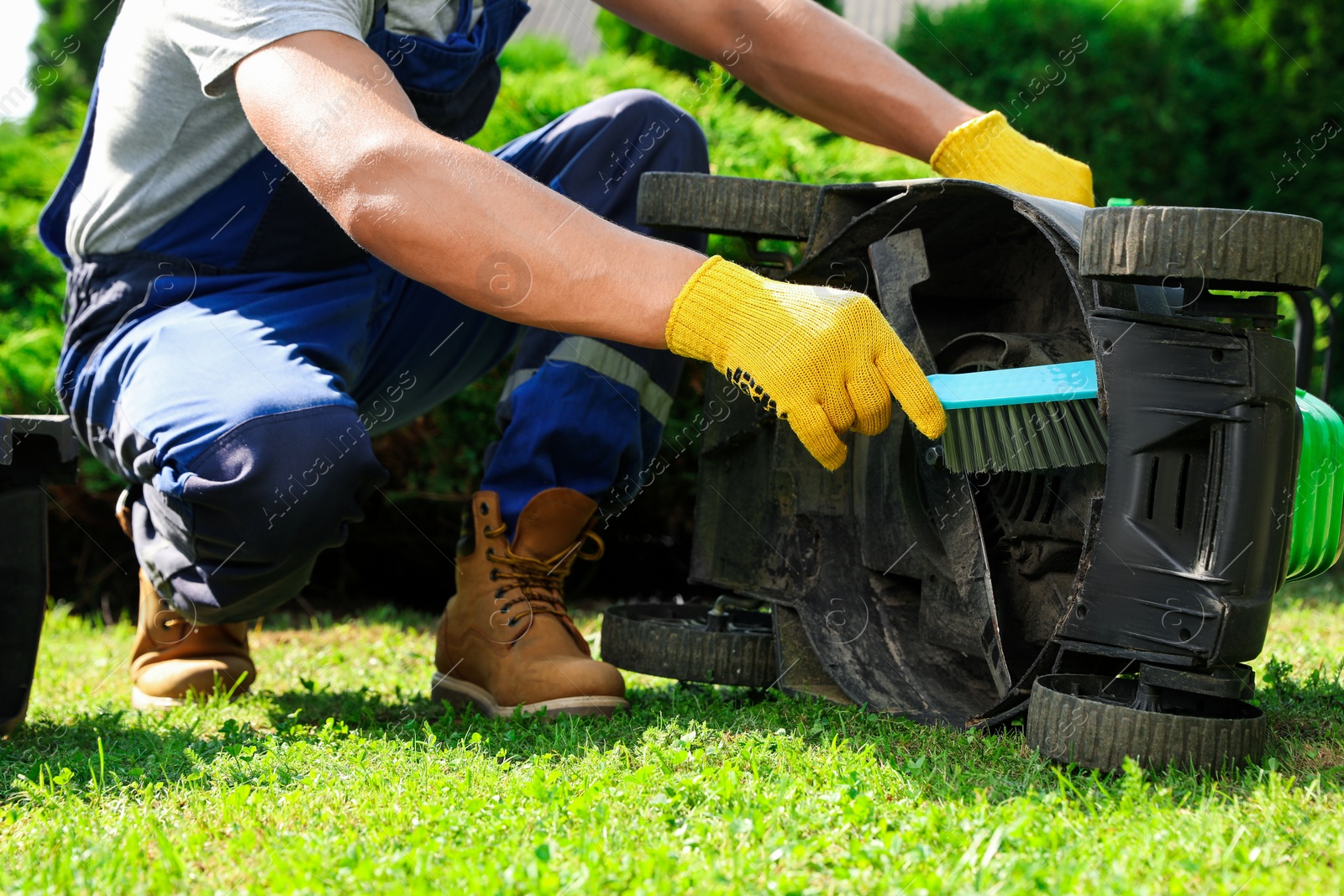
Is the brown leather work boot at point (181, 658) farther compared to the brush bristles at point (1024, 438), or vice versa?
the brown leather work boot at point (181, 658)

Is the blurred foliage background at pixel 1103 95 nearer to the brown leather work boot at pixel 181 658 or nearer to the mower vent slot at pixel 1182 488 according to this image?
the brown leather work boot at pixel 181 658

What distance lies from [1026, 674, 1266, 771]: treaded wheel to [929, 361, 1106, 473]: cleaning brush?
0.35m

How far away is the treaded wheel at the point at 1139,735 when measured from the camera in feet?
4.36

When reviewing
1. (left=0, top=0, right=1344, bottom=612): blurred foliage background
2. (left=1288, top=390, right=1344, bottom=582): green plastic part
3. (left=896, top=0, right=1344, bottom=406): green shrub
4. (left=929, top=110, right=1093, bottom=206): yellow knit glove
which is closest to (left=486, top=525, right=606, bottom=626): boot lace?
(left=929, top=110, right=1093, bottom=206): yellow knit glove

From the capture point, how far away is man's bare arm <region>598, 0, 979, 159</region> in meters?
2.19

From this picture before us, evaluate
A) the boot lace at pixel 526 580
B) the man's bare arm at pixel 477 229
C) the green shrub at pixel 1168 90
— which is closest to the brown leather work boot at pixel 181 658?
the boot lace at pixel 526 580

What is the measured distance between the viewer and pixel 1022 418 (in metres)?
1.58

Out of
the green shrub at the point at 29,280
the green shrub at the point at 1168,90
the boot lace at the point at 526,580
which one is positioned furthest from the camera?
the green shrub at the point at 1168,90

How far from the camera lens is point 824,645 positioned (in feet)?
6.20

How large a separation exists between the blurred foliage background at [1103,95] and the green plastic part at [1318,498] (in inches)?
86.7

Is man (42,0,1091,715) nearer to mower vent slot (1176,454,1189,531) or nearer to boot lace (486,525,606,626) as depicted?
boot lace (486,525,606,626)

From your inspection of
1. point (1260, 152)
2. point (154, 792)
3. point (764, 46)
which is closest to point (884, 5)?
point (1260, 152)

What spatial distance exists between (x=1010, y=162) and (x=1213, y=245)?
0.80m

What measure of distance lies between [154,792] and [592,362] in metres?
1.03
